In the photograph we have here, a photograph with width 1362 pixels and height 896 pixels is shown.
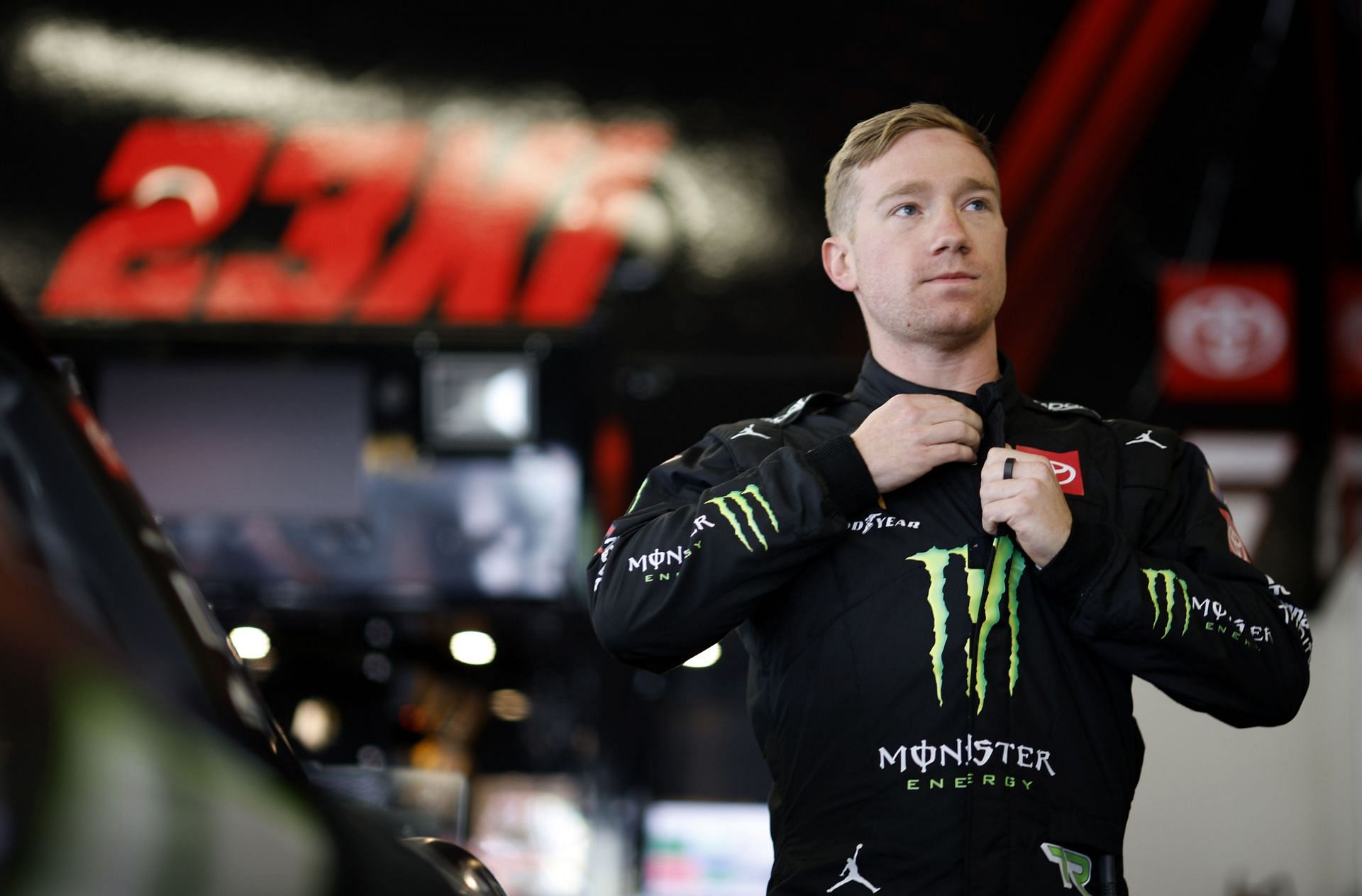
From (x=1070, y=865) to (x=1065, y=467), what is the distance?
42 cm

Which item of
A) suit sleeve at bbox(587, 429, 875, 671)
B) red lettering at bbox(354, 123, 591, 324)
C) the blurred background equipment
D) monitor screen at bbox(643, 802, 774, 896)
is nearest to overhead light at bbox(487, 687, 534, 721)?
monitor screen at bbox(643, 802, 774, 896)

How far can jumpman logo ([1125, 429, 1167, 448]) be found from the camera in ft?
5.32

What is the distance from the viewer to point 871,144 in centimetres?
166

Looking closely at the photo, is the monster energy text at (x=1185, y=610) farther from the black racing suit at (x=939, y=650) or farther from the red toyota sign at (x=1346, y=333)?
the red toyota sign at (x=1346, y=333)

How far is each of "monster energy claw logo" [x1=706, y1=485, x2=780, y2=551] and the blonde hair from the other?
400mm

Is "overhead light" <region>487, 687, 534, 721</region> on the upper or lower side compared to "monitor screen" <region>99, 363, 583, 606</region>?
lower

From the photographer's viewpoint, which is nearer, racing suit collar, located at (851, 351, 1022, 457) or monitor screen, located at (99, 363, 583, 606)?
racing suit collar, located at (851, 351, 1022, 457)

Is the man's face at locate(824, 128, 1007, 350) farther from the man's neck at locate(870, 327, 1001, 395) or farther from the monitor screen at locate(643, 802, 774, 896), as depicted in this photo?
the monitor screen at locate(643, 802, 774, 896)

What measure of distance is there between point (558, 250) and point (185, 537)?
1449mm

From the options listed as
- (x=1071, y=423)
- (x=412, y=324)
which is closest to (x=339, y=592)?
(x=412, y=324)

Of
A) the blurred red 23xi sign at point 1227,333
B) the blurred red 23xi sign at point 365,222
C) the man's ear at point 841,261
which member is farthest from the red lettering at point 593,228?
the man's ear at point 841,261

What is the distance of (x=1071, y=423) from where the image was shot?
1.65 metres

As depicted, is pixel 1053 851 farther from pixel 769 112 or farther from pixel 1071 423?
pixel 769 112

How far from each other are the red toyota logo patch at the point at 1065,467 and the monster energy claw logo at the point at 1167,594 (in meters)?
0.15
